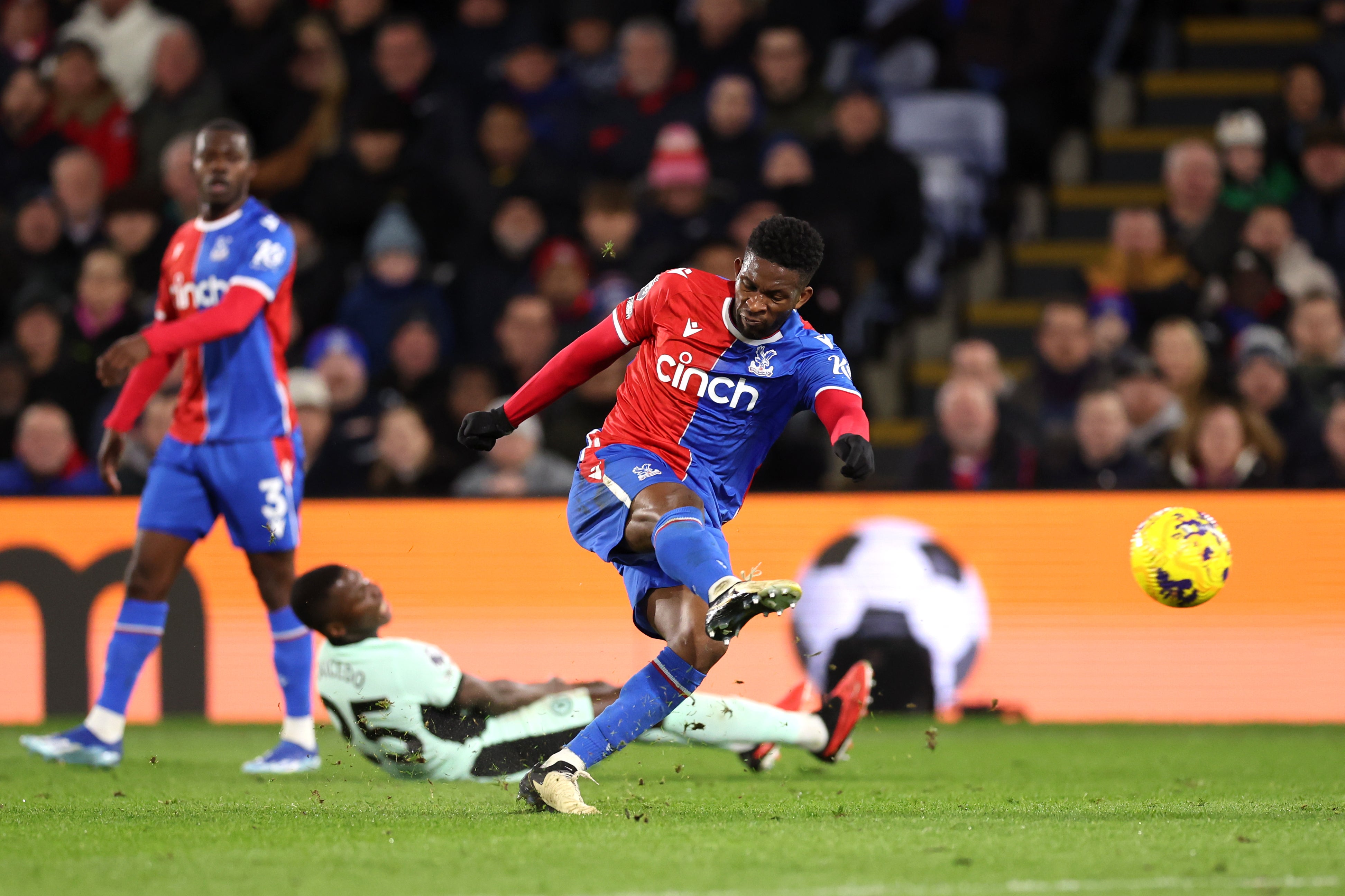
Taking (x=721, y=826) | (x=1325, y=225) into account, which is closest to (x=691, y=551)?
(x=721, y=826)

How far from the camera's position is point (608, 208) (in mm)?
10664

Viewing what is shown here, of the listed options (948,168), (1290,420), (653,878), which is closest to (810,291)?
(653,878)

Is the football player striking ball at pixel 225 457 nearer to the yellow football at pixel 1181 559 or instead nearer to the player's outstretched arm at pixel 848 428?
the player's outstretched arm at pixel 848 428

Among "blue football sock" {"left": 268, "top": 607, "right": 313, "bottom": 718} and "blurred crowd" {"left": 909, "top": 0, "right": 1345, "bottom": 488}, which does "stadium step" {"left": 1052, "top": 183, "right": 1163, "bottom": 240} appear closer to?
"blurred crowd" {"left": 909, "top": 0, "right": 1345, "bottom": 488}

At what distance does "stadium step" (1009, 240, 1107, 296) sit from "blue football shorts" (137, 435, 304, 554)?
6.45 metres

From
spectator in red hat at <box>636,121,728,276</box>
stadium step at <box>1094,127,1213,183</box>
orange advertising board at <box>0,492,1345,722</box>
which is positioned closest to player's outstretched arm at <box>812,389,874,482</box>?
orange advertising board at <box>0,492,1345,722</box>

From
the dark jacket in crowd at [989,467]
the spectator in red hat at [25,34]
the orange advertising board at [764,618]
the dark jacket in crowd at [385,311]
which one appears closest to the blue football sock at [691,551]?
the orange advertising board at [764,618]

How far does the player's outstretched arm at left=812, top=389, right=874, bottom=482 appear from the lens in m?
5.08

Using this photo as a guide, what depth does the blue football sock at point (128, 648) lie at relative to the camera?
280 inches

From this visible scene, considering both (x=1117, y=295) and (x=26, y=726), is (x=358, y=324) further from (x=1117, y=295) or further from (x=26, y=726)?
(x=1117, y=295)

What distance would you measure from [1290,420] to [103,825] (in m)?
6.77

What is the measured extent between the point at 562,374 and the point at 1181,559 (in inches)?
92.9

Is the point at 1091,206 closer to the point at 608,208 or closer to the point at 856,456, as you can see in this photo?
the point at 608,208

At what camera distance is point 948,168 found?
38.9ft
